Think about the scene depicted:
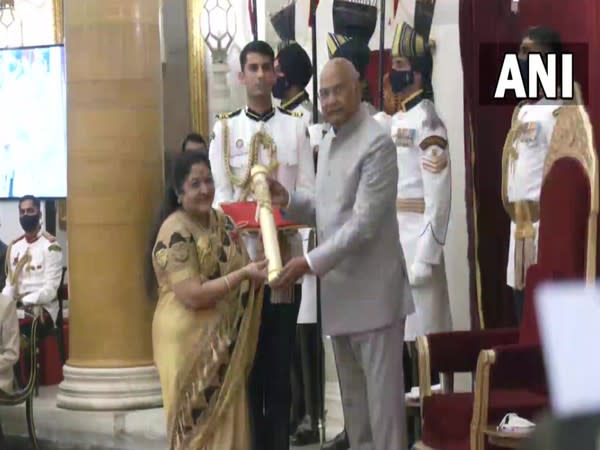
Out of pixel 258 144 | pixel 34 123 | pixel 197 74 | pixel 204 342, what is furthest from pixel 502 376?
pixel 34 123

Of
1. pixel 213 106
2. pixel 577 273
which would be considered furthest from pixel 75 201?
pixel 577 273

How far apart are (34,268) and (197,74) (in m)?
1.53

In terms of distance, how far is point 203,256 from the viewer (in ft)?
11.3

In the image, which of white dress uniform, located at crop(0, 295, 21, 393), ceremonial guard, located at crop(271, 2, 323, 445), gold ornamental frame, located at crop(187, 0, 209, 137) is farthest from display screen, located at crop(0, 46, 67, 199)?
ceremonial guard, located at crop(271, 2, 323, 445)

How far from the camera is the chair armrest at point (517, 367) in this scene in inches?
122

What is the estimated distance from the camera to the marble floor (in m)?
5.19

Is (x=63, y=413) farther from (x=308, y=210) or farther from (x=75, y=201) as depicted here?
(x=308, y=210)

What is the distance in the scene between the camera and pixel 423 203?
447cm

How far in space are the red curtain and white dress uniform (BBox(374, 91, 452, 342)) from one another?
0.27 meters

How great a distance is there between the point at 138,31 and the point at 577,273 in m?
2.88

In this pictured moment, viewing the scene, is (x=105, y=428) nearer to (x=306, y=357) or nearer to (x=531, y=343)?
(x=306, y=357)

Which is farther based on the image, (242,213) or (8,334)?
(8,334)

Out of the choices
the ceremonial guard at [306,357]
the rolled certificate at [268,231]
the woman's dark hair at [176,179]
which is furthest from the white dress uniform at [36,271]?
the rolled certificate at [268,231]

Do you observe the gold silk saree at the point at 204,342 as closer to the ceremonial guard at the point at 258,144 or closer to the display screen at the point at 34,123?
the ceremonial guard at the point at 258,144
